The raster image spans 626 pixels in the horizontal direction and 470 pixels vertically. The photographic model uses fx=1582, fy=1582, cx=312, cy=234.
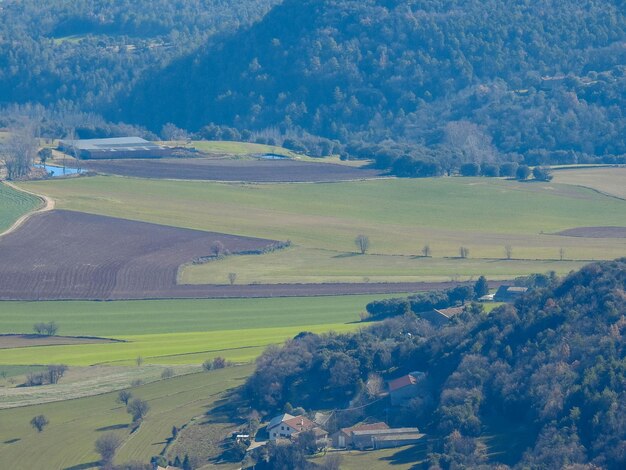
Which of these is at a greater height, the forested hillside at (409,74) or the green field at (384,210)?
the forested hillside at (409,74)

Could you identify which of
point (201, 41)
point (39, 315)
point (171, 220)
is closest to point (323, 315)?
point (39, 315)

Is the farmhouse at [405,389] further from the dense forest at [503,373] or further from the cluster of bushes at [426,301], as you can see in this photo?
the cluster of bushes at [426,301]

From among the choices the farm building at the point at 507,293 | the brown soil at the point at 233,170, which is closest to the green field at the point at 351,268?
the farm building at the point at 507,293

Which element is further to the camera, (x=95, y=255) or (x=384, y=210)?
(x=384, y=210)

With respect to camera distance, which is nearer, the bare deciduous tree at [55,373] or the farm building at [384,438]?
the farm building at [384,438]

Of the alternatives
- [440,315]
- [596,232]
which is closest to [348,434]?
[440,315]

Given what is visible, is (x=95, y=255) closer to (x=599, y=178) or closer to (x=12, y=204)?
(x=12, y=204)

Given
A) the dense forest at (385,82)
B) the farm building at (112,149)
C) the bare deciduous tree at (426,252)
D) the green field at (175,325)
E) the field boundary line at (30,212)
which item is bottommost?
the green field at (175,325)
